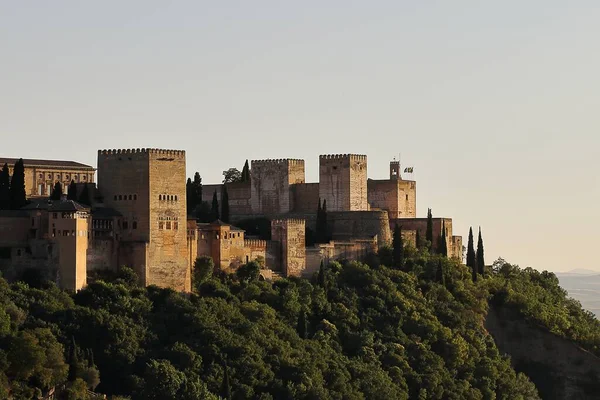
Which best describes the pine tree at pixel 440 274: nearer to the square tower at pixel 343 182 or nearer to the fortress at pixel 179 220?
the fortress at pixel 179 220

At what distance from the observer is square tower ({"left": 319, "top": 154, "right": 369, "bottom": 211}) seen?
85.6m

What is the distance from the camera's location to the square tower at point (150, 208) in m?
69.7

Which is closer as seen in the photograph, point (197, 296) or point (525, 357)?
point (197, 296)

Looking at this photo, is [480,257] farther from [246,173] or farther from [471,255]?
[246,173]

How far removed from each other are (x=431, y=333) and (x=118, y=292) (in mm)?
16663

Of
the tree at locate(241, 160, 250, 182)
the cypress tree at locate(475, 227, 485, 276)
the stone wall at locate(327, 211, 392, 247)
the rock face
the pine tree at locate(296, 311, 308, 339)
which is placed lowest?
the rock face

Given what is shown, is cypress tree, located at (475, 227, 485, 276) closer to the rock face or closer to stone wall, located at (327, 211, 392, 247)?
the rock face

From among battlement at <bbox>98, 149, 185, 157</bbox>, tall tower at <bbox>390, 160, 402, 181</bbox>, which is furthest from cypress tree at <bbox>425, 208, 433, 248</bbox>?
battlement at <bbox>98, 149, 185, 157</bbox>

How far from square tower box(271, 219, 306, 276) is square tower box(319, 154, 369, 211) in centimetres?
714

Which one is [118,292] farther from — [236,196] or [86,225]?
[236,196]

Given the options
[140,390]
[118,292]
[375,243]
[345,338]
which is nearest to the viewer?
[140,390]

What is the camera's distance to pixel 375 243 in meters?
82.9

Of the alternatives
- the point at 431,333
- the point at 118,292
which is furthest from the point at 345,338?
the point at 118,292

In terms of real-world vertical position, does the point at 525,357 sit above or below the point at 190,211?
below
